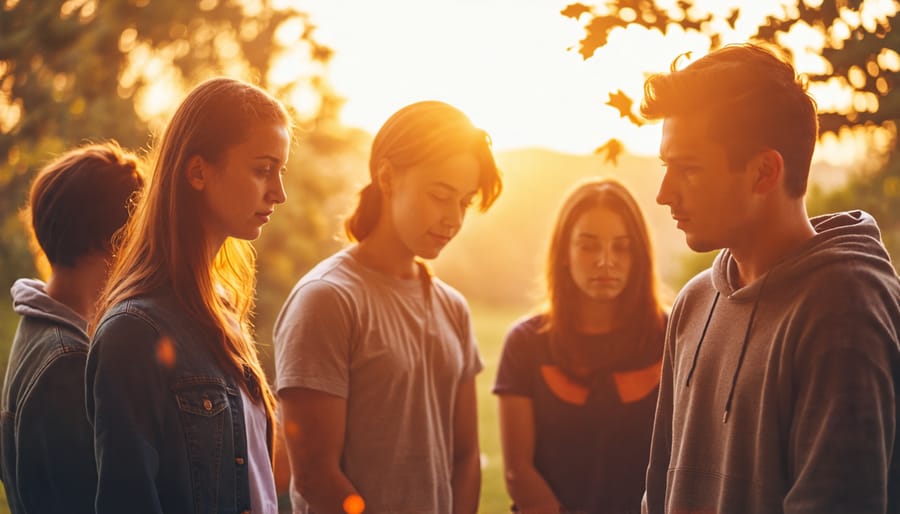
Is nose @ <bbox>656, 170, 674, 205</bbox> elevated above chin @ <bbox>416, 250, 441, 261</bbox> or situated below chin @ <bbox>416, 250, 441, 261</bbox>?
above

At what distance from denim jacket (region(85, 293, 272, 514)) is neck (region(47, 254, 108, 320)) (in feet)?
1.61

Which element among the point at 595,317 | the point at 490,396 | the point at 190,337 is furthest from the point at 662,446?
the point at 490,396

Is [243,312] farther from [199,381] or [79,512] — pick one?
[79,512]

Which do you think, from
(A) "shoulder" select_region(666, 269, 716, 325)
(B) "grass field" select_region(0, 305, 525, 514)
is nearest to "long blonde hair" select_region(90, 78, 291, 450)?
(A) "shoulder" select_region(666, 269, 716, 325)

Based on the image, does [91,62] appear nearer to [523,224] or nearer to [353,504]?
[353,504]

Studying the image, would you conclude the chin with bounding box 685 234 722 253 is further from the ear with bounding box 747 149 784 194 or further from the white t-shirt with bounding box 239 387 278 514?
the white t-shirt with bounding box 239 387 278 514

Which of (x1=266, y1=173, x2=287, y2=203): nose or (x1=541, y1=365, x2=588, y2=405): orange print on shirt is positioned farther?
(x1=541, y1=365, x2=588, y2=405): orange print on shirt

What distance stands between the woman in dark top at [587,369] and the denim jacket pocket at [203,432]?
155 centimetres

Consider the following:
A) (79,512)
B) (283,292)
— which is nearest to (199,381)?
(79,512)

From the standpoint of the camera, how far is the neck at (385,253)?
2.98 m

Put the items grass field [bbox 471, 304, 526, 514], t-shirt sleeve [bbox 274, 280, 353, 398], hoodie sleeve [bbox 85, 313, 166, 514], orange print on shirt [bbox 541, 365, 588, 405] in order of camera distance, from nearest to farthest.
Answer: hoodie sleeve [bbox 85, 313, 166, 514], t-shirt sleeve [bbox 274, 280, 353, 398], orange print on shirt [bbox 541, 365, 588, 405], grass field [bbox 471, 304, 526, 514]

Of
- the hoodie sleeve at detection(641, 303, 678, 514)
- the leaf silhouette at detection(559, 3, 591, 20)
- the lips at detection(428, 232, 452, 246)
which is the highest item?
the leaf silhouette at detection(559, 3, 591, 20)

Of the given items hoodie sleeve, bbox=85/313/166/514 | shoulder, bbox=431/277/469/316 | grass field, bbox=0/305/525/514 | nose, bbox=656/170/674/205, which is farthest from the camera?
grass field, bbox=0/305/525/514

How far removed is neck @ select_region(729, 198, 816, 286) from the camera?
203 cm
